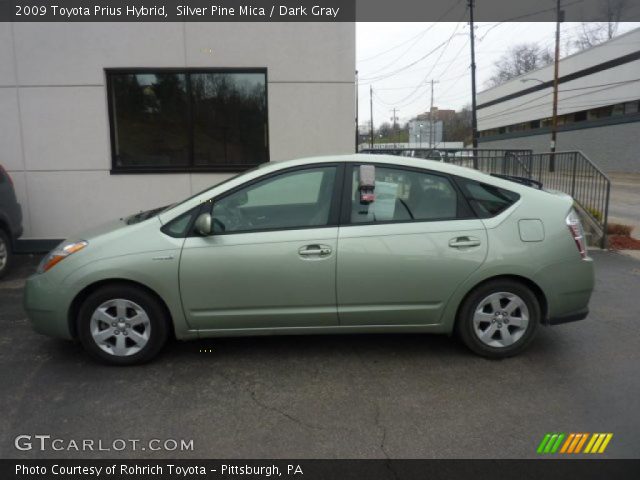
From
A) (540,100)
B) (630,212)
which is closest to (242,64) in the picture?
(630,212)

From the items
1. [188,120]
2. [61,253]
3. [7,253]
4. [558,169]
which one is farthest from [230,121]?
[558,169]

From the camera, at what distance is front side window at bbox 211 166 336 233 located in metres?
3.77

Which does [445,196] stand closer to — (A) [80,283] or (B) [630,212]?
(A) [80,283]

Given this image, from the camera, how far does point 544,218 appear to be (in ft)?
12.6

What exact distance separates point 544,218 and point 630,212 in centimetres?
1186

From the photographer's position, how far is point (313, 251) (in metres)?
3.64

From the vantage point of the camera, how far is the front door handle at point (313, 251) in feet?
11.9

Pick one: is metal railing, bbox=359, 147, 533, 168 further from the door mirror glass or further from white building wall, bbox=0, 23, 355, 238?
the door mirror glass

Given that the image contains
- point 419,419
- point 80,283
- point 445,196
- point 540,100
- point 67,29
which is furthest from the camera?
point 540,100

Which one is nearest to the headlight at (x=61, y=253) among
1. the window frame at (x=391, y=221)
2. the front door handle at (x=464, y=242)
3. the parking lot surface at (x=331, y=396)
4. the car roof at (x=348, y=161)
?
the car roof at (x=348, y=161)

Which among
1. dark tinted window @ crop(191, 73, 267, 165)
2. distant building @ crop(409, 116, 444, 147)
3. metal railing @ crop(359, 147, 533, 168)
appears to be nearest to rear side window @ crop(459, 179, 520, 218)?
dark tinted window @ crop(191, 73, 267, 165)

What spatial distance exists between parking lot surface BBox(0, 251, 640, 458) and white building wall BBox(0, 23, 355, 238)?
12.1 ft

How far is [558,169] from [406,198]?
702 centimetres
